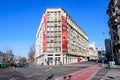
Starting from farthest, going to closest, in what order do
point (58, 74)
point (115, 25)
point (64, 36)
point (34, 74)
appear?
point (64, 36), point (115, 25), point (34, 74), point (58, 74)

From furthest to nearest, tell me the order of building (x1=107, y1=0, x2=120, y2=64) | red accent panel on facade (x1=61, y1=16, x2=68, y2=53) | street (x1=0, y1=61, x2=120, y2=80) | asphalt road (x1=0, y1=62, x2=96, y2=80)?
red accent panel on facade (x1=61, y1=16, x2=68, y2=53) → building (x1=107, y1=0, x2=120, y2=64) → asphalt road (x1=0, y1=62, x2=96, y2=80) → street (x1=0, y1=61, x2=120, y2=80)

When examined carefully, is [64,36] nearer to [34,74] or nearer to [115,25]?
[115,25]

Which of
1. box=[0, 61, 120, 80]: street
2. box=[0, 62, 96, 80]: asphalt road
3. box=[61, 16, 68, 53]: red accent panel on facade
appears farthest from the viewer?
box=[61, 16, 68, 53]: red accent panel on facade

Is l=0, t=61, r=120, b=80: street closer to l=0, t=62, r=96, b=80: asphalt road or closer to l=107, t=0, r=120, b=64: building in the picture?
l=0, t=62, r=96, b=80: asphalt road

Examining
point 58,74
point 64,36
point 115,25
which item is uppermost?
point 115,25

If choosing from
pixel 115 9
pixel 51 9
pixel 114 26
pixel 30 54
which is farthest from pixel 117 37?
pixel 30 54

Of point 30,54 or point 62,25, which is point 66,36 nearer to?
point 62,25

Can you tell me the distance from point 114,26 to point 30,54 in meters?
97.8

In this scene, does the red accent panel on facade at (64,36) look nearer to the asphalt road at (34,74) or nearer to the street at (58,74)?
the asphalt road at (34,74)

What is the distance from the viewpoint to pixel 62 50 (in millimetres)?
92250

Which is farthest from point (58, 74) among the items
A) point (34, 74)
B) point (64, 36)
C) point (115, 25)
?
point (64, 36)

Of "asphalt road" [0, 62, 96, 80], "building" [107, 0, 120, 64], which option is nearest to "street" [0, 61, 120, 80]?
"asphalt road" [0, 62, 96, 80]

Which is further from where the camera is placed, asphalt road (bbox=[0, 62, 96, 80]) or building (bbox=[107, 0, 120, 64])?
building (bbox=[107, 0, 120, 64])

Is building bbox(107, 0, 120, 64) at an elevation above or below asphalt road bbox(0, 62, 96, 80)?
above
